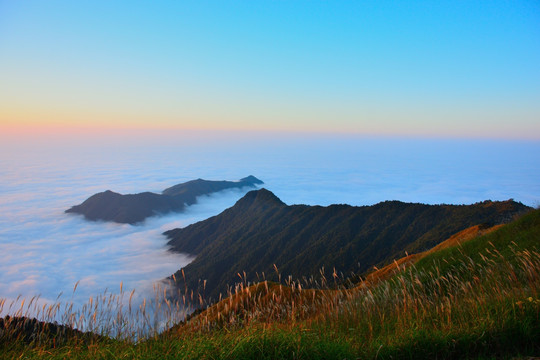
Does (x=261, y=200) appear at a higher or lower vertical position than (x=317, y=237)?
higher

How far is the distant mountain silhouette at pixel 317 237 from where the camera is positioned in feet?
239

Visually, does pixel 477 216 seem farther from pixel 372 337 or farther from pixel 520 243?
pixel 372 337

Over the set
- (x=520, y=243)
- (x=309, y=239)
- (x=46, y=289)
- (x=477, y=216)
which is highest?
(x=520, y=243)

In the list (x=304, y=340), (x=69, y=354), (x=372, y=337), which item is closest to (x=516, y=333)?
(x=372, y=337)

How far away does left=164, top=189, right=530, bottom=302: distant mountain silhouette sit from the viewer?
72875 mm

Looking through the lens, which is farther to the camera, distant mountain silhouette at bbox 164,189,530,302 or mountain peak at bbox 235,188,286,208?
mountain peak at bbox 235,188,286,208

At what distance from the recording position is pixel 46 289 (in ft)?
405

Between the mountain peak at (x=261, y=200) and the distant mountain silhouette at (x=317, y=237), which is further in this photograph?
the mountain peak at (x=261, y=200)

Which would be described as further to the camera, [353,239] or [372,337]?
[353,239]

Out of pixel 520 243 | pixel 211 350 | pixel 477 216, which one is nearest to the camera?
pixel 211 350

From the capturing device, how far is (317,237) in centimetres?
9862

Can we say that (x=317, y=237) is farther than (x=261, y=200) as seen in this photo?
No

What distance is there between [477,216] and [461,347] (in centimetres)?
7924

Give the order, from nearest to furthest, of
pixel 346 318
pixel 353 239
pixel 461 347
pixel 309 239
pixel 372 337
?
pixel 461 347
pixel 372 337
pixel 346 318
pixel 353 239
pixel 309 239
